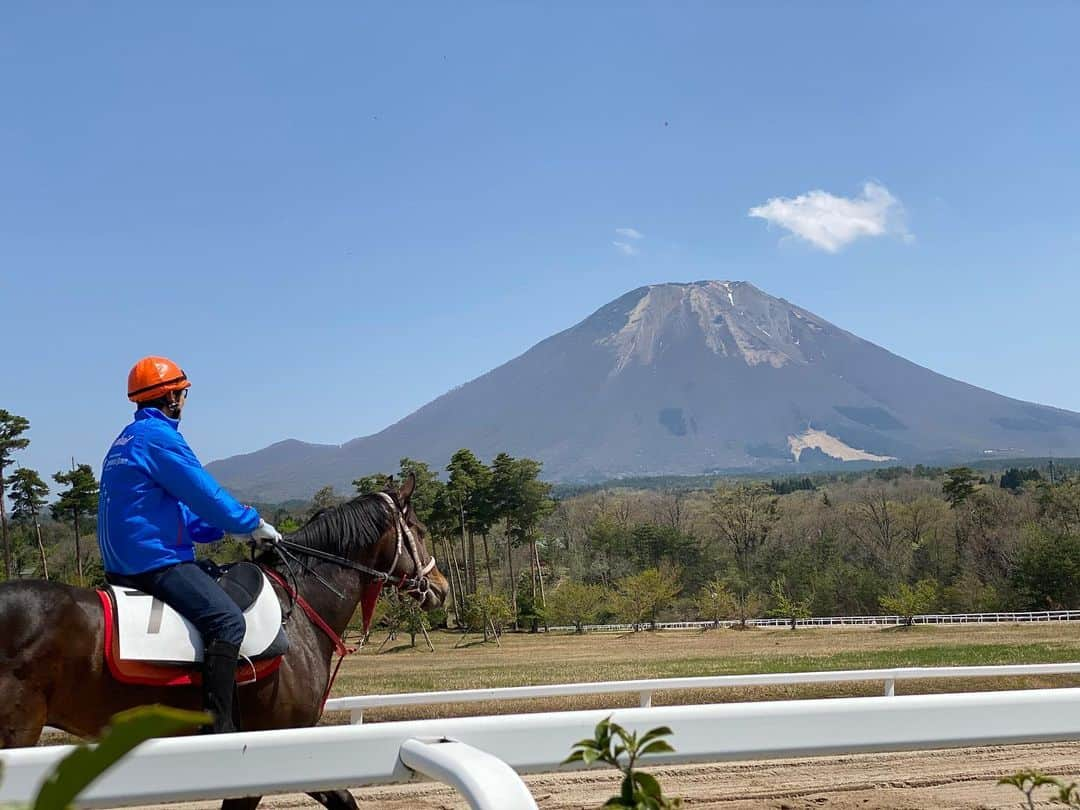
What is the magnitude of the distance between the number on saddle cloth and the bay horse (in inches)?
4.5

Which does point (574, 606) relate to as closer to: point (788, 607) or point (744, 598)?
point (788, 607)

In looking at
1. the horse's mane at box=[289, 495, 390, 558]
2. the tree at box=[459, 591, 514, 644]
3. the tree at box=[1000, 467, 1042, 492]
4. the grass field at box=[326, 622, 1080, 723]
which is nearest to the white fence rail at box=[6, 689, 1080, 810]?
the horse's mane at box=[289, 495, 390, 558]

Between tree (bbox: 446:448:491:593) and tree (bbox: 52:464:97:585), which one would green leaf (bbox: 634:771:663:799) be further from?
tree (bbox: 446:448:491:593)

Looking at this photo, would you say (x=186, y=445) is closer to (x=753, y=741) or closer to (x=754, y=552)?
(x=753, y=741)

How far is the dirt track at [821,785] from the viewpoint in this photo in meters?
5.37

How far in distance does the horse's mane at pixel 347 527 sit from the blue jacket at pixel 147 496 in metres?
1.03

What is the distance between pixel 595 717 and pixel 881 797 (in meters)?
3.44

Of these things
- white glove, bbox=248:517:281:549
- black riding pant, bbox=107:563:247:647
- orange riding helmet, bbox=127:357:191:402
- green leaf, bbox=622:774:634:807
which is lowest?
green leaf, bbox=622:774:634:807

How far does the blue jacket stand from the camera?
4.44m

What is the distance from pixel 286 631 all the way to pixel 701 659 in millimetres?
24550

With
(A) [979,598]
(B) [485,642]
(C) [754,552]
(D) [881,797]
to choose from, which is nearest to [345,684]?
(D) [881,797]

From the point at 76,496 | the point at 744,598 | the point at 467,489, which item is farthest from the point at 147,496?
the point at 744,598

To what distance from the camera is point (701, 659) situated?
28.1 m

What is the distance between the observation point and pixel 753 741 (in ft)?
9.18
